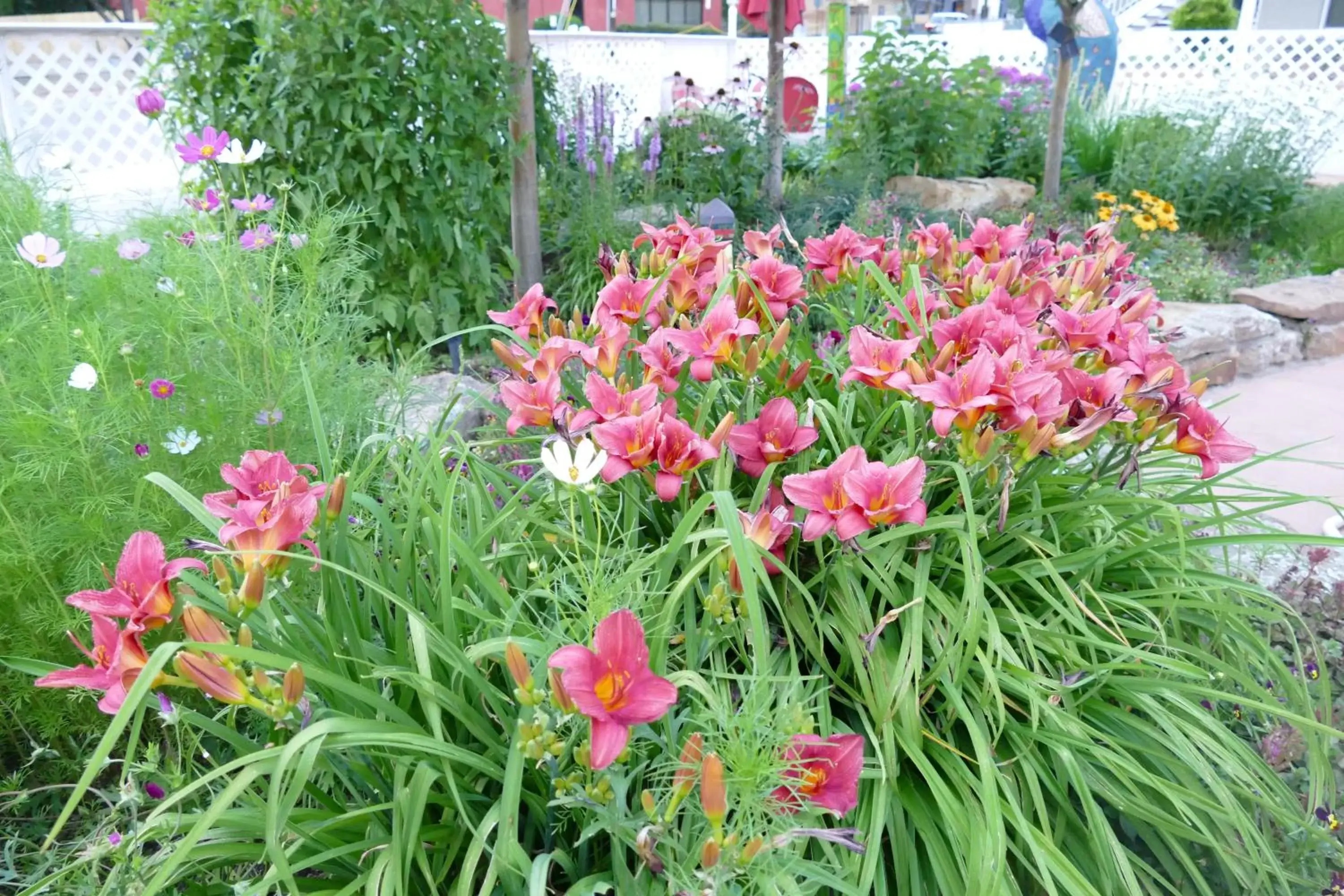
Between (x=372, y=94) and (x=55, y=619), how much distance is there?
7.63 ft

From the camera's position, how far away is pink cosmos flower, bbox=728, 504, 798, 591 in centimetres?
107

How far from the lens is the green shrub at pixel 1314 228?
5801mm

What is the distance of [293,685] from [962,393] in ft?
2.95

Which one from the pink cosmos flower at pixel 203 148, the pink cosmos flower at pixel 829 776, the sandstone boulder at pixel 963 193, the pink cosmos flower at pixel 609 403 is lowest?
the sandstone boulder at pixel 963 193

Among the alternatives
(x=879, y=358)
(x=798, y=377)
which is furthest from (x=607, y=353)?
(x=879, y=358)

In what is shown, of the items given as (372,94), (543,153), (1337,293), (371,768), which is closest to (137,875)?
(371,768)

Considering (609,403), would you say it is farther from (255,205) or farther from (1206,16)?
(1206,16)

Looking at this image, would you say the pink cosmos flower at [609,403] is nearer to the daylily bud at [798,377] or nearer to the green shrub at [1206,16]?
the daylily bud at [798,377]

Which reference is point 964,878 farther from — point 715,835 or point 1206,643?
point 1206,643

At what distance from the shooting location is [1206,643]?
1.55 m

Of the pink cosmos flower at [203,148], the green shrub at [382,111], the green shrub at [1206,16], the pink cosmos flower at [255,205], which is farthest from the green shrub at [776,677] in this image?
the green shrub at [1206,16]

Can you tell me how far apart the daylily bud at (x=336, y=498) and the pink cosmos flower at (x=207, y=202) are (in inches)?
41.8

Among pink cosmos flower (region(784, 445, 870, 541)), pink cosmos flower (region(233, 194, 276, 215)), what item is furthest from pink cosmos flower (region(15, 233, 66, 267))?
pink cosmos flower (region(784, 445, 870, 541))

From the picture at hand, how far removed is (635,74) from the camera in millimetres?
11484
